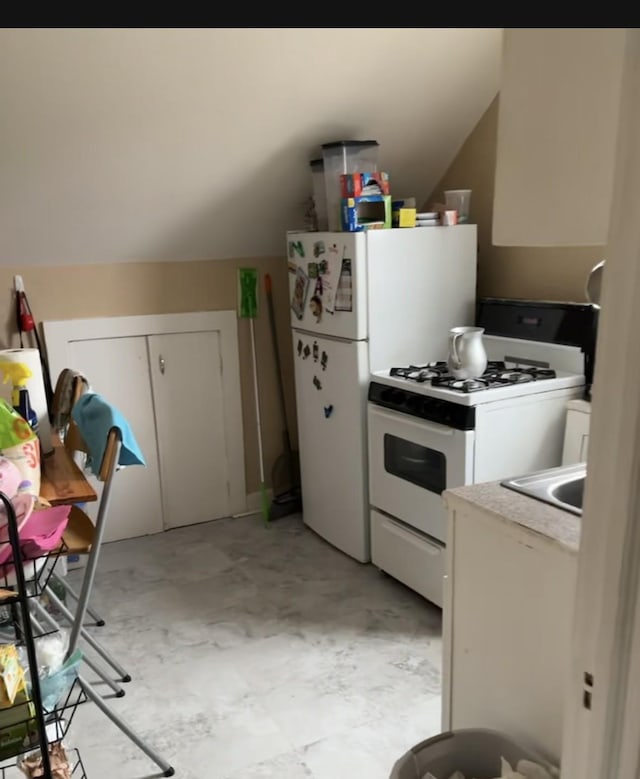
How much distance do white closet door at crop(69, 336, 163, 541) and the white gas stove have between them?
1.21 m

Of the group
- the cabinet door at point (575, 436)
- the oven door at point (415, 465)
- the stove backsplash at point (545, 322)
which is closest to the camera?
the oven door at point (415, 465)

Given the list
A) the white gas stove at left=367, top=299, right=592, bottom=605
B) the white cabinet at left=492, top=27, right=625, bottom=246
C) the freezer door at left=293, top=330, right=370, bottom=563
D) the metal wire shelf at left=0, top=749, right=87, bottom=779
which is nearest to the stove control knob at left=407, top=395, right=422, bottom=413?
the white gas stove at left=367, top=299, right=592, bottom=605

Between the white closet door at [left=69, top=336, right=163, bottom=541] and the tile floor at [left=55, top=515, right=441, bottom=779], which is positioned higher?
the white closet door at [left=69, top=336, right=163, bottom=541]

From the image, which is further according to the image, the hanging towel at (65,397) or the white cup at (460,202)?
the white cup at (460,202)

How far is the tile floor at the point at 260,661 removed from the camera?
206cm

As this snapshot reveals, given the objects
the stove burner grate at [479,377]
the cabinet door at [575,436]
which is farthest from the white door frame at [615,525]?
the cabinet door at [575,436]

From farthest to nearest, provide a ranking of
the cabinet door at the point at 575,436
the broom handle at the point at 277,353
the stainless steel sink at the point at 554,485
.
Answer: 1. the broom handle at the point at 277,353
2. the cabinet door at the point at 575,436
3. the stainless steel sink at the point at 554,485

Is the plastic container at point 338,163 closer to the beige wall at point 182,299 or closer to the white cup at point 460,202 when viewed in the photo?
the white cup at point 460,202

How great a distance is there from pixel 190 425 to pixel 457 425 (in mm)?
1626

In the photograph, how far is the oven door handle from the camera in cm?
254

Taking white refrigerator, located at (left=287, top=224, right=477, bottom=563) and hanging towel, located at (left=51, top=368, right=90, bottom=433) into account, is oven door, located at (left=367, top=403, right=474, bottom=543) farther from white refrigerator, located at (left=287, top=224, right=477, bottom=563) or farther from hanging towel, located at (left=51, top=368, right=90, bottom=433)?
hanging towel, located at (left=51, top=368, right=90, bottom=433)

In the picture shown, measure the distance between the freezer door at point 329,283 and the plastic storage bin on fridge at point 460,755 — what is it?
5.71 ft

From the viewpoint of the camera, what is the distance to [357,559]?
3.17m
